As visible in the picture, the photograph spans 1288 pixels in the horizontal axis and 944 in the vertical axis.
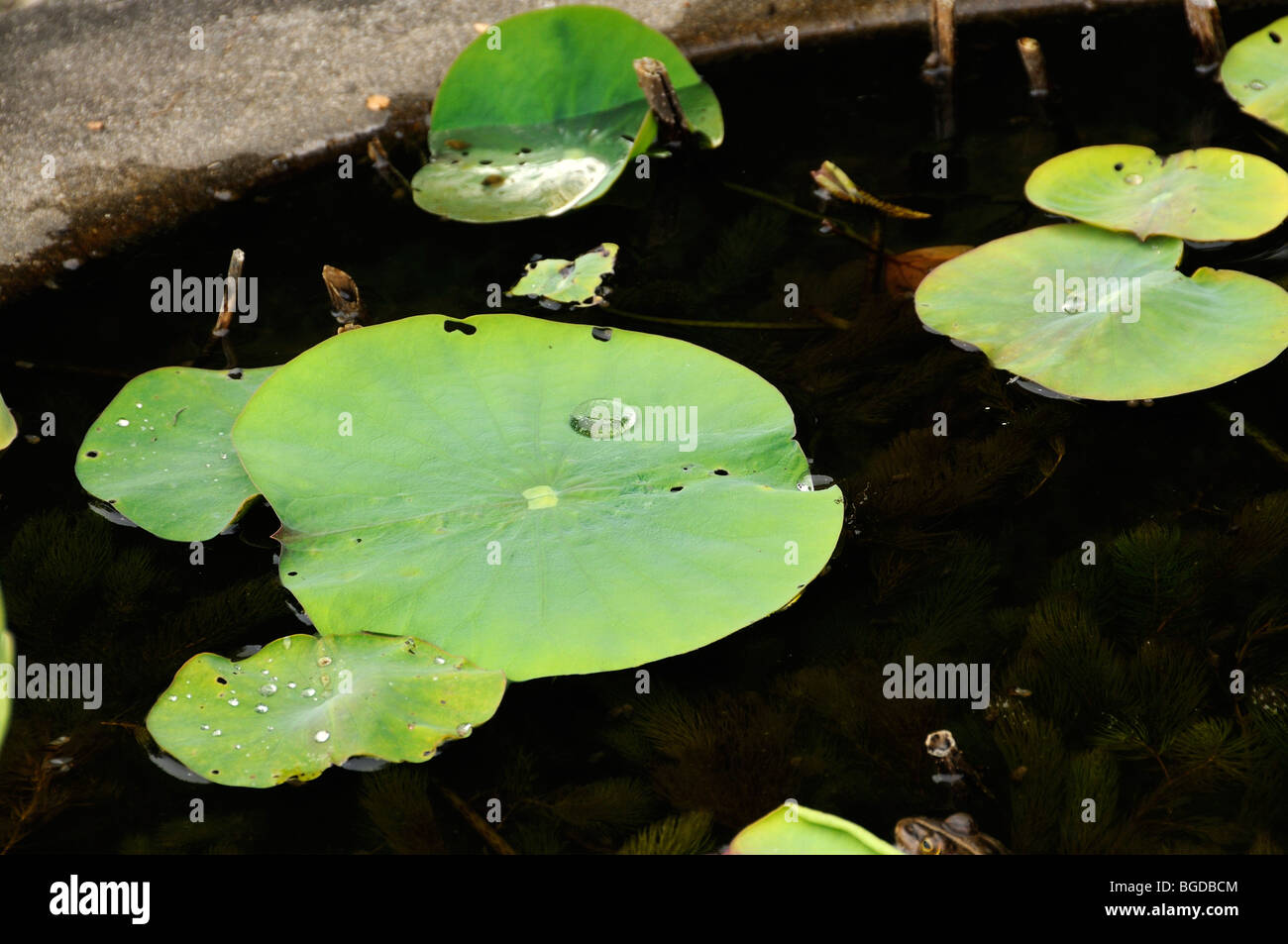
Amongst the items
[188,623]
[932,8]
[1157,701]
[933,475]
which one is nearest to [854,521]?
[933,475]

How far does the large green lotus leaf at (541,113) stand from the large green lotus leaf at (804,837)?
5.29 feet

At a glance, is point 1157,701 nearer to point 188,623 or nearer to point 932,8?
point 188,623

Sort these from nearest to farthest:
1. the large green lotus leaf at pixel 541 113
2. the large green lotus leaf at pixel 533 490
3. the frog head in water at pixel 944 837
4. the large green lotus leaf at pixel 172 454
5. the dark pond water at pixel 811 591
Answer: the frog head in water at pixel 944 837
the dark pond water at pixel 811 591
the large green lotus leaf at pixel 533 490
the large green lotus leaf at pixel 172 454
the large green lotus leaf at pixel 541 113

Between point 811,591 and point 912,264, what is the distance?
91 cm

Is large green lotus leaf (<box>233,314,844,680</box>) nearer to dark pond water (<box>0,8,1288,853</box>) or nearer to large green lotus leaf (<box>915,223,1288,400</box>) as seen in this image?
dark pond water (<box>0,8,1288,853</box>)

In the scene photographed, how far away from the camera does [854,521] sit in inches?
72.6

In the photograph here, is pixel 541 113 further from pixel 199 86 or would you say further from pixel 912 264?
pixel 912 264

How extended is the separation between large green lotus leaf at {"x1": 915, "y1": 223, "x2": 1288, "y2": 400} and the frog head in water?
2.85 feet

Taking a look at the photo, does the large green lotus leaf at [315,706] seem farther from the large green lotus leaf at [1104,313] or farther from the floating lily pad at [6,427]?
the large green lotus leaf at [1104,313]

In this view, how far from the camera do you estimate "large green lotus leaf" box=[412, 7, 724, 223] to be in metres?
2.54

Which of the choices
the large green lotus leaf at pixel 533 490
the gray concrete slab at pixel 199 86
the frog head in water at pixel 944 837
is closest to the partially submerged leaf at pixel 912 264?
the large green lotus leaf at pixel 533 490

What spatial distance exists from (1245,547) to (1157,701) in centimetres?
36

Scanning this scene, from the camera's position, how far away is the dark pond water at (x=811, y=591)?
150cm

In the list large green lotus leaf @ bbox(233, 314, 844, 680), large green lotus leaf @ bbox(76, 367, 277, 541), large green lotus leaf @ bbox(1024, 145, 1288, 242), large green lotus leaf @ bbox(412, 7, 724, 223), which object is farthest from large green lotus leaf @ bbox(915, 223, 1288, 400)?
large green lotus leaf @ bbox(76, 367, 277, 541)
